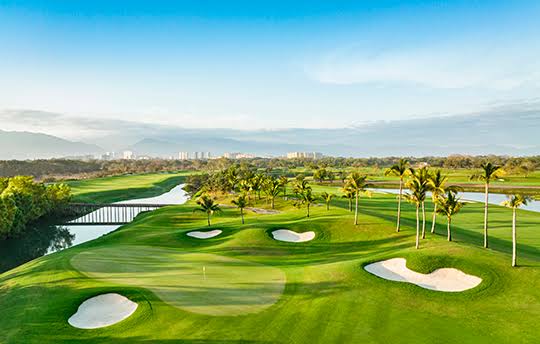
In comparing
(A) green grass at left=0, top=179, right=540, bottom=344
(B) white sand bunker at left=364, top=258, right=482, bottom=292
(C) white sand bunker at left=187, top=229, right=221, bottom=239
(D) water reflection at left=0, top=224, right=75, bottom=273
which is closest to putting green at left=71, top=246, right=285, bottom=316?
(A) green grass at left=0, top=179, right=540, bottom=344

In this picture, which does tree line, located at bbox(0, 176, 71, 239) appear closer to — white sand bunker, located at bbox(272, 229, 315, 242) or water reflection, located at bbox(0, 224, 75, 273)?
water reflection, located at bbox(0, 224, 75, 273)

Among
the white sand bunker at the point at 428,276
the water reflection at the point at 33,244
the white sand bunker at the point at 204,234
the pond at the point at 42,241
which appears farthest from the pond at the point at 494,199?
the water reflection at the point at 33,244

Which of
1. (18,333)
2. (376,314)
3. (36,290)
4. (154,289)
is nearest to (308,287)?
(376,314)

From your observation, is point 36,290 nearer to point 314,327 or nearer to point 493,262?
point 314,327

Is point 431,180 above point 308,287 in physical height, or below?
above

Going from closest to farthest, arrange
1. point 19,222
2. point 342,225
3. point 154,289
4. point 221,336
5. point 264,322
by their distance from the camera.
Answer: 1. point 221,336
2. point 264,322
3. point 154,289
4. point 342,225
5. point 19,222

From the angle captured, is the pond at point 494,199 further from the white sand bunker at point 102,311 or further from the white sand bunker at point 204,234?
the white sand bunker at point 102,311
